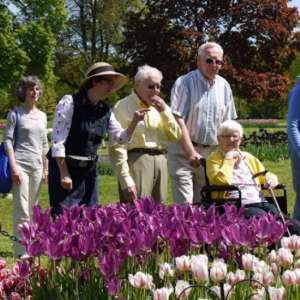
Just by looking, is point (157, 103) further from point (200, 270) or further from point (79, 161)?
point (200, 270)

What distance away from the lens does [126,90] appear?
149ft

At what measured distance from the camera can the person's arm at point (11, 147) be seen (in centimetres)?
684

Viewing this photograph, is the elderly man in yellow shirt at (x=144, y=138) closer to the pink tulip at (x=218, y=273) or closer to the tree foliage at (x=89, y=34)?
the pink tulip at (x=218, y=273)

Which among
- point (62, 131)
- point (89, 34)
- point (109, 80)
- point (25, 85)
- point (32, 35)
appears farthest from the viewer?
point (89, 34)

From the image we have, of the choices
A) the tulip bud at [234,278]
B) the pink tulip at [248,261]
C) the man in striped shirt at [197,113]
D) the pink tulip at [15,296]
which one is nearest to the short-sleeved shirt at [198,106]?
the man in striped shirt at [197,113]

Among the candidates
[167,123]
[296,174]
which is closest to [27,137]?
[167,123]

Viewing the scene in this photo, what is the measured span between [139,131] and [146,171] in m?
0.33

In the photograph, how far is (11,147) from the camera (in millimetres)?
6875

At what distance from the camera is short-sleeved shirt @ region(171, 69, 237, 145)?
649cm

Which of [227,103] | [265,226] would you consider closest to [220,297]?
[265,226]

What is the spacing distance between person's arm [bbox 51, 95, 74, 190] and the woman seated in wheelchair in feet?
4.24

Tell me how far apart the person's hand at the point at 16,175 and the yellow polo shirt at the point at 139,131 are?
1.25 m

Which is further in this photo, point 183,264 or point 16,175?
point 16,175

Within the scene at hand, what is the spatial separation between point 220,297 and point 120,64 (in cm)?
3971
